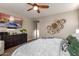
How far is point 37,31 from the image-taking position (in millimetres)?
2184

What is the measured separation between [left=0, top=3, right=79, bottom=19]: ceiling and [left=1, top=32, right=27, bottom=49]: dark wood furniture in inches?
15.6

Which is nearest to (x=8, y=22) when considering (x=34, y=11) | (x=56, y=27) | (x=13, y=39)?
(x=13, y=39)

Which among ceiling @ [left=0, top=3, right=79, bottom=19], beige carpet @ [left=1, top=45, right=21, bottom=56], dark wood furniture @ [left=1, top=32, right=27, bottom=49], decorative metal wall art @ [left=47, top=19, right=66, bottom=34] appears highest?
ceiling @ [left=0, top=3, right=79, bottom=19]

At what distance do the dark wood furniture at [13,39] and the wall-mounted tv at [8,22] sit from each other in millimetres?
161

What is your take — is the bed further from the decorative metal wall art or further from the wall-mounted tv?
the wall-mounted tv

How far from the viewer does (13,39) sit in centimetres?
213

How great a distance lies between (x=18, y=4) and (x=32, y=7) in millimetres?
257

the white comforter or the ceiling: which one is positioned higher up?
the ceiling

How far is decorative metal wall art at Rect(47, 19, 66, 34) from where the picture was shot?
2.16m

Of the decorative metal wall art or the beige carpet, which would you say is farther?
the decorative metal wall art

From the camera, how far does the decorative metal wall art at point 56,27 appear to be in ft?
7.08

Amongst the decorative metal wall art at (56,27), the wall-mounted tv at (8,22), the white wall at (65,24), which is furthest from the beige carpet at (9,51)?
the decorative metal wall art at (56,27)

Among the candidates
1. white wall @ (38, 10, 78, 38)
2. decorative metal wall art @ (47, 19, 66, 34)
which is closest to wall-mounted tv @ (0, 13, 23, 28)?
white wall @ (38, 10, 78, 38)

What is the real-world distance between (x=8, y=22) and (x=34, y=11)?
51cm
